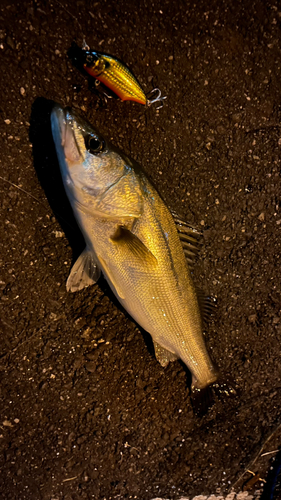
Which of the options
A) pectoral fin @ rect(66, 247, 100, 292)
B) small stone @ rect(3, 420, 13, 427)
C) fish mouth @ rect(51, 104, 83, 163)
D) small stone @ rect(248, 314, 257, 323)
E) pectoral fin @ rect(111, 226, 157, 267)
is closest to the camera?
fish mouth @ rect(51, 104, 83, 163)

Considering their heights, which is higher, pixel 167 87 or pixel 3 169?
pixel 167 87

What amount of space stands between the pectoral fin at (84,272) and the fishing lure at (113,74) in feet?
3.57

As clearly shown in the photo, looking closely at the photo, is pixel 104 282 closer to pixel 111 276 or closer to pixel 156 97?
pixel 111 276

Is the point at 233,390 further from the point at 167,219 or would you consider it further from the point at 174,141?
the point at 174,141

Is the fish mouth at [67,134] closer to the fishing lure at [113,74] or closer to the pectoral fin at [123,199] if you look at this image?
the pectoral fin at [123,199]

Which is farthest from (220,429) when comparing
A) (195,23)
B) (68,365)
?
(195,23)

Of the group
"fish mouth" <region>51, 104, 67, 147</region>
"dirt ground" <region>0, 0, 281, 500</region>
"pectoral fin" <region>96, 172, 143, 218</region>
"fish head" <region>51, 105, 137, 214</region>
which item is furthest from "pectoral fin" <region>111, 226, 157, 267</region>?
"fish mouth" <region>51, 104, 67, 147</region>

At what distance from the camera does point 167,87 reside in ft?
6.72

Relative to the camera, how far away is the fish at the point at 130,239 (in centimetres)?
166

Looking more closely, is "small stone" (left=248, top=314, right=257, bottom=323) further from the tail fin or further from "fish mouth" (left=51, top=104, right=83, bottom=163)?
"fish mouth" (left=51, top=104, right=83, bottom=163)

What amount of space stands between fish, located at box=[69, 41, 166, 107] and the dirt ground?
77mm

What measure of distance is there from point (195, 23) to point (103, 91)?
824 mm

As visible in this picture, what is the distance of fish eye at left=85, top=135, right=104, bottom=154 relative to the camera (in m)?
1.64

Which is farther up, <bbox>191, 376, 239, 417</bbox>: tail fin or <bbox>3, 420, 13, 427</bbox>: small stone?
<bbox>191, 376, 239, 417</bbox>: tail fin
